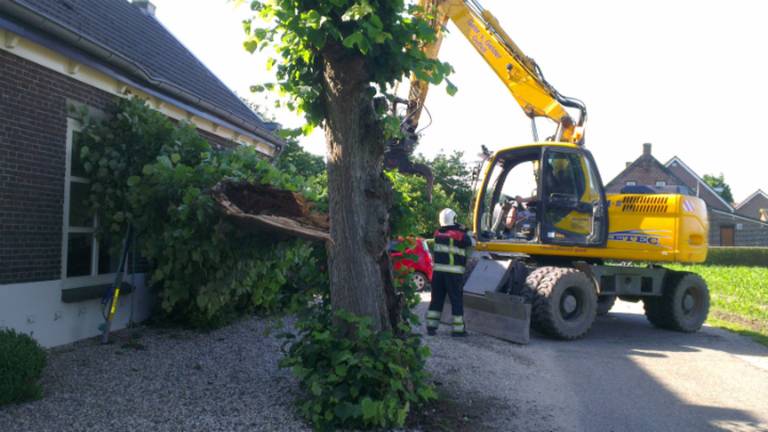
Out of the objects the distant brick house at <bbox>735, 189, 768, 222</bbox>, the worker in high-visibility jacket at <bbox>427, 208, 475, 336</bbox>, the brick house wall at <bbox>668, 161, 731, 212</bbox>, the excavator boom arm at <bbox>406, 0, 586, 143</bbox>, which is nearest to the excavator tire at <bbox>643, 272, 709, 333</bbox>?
the excavator boom arm at <bbox>406, 0, 586, 143</bbox>

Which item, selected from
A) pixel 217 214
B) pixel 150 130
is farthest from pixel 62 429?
pixel 150 130

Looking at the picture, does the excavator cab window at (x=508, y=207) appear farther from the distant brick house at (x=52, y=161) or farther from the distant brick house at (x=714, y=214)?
the distant brick house at (x=714, y=214)

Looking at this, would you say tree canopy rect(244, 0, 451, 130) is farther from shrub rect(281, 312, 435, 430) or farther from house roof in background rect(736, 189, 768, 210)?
house roof in background rect(736, 189, 768, 210)

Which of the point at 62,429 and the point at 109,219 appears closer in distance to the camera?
the point at 62,429

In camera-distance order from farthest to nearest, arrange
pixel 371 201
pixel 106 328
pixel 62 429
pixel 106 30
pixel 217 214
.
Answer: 1. pixel 106 30
2. pixel 106 328
3. pixel 217 214
4. pixel 371 201
5. pixel 62 429

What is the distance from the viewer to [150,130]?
716 cm

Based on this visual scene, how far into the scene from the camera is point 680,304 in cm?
1108

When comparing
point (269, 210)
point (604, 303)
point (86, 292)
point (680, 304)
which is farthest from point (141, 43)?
point (680, 304)

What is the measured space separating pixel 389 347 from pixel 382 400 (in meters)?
0.38

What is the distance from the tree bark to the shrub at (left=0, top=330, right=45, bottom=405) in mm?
2322

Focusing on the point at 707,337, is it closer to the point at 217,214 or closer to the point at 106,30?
the point at 217,214

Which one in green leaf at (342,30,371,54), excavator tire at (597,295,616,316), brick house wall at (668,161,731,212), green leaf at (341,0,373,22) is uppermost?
brick house wall at (668,161,731,212)

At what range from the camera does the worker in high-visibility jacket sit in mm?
8797

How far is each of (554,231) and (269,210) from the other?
5.83m
